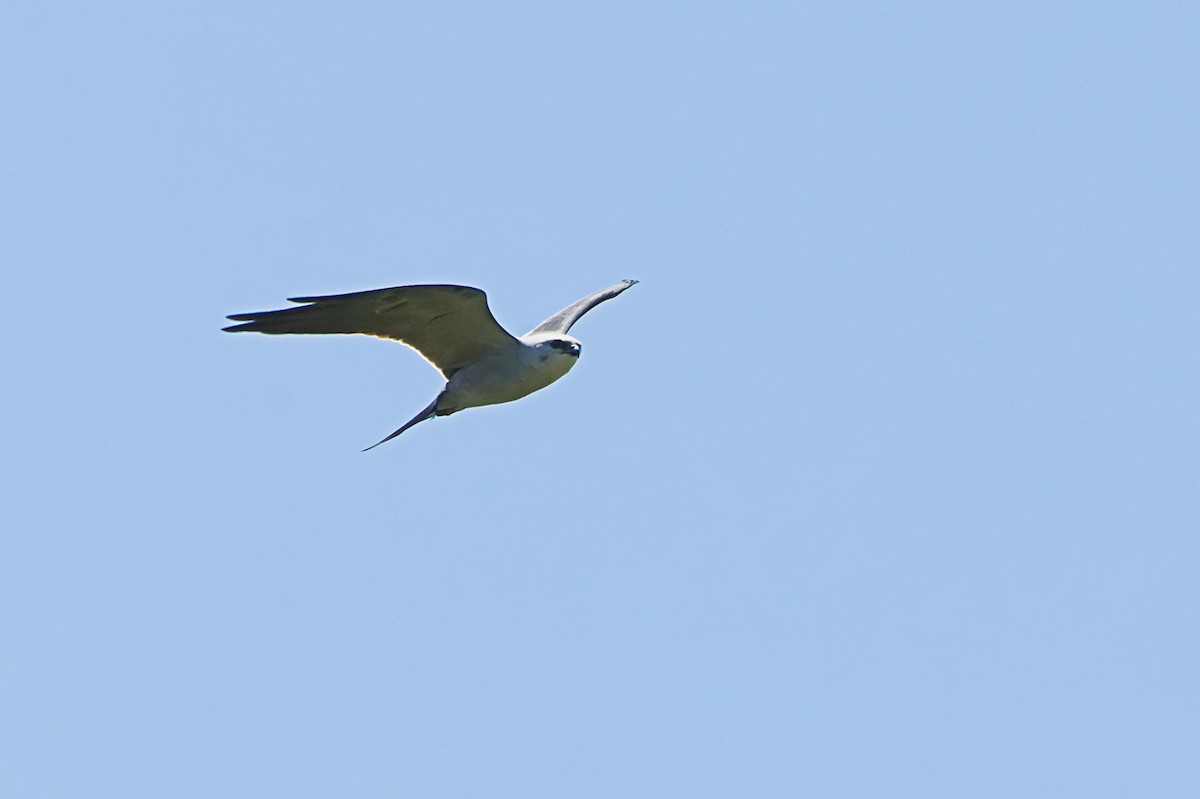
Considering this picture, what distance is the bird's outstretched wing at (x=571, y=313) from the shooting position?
50.1 feet

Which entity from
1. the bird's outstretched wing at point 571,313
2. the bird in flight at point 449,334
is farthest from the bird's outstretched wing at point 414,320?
the bird's outstretched wing at point 571,313

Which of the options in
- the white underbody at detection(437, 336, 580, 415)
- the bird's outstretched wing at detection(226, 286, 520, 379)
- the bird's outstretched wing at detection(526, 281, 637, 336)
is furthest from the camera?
the bird's outstretched wing at detection(526, 281, 637, 336)

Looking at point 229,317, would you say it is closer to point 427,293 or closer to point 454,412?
point 427,293

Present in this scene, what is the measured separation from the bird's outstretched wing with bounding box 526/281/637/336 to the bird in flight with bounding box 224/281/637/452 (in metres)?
1.47

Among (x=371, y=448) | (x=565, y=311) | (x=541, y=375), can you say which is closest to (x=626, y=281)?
(x=565, y=311)

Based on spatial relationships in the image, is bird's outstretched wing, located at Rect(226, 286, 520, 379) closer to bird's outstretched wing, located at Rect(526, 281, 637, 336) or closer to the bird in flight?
the bird in flight

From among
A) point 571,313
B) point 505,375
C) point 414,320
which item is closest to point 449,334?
point 414,320

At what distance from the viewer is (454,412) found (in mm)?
13375

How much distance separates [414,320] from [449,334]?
0.38 metres

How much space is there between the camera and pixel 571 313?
15594 mm

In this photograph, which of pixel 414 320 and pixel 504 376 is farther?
pixel 504 376

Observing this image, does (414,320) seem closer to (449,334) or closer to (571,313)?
(449,334)

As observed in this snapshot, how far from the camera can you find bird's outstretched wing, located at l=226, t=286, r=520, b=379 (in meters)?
12.0

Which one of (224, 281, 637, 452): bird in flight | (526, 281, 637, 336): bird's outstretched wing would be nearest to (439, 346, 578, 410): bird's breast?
(224, 281, 637, 452): bird in flight
